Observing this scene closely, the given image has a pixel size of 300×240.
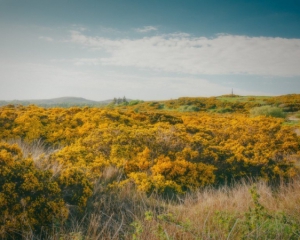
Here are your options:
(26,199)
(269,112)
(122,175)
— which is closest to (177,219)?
(26,199)

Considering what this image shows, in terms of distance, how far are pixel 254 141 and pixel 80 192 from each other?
8.69 metres

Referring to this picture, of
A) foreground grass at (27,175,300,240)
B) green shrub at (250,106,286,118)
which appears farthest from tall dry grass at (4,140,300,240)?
green shrub at (250,106,286,118)

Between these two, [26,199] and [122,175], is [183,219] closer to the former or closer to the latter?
[26,199]

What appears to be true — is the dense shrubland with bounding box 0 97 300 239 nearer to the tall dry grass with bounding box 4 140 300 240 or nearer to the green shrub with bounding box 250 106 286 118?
the tall dry grass with bounding box 4 140 300 240

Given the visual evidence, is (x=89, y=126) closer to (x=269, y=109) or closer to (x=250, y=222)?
(x=250, y=222)

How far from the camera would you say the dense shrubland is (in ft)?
11.2

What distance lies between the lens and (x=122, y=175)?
6.38 meters

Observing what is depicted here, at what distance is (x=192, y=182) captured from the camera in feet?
21.0

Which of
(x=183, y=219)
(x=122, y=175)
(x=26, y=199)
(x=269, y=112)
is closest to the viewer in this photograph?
(x=26, y=199)

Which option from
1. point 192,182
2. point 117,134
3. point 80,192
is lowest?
point 192,182

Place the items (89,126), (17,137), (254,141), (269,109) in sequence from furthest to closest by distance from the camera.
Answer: (269,109)
(254,141)
(89,126)
(17,137)

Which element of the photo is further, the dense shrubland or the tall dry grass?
the dense shrubland

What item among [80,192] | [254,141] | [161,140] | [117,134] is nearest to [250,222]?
[80,192]

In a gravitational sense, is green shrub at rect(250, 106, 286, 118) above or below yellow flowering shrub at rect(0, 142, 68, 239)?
above
